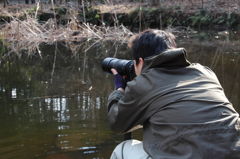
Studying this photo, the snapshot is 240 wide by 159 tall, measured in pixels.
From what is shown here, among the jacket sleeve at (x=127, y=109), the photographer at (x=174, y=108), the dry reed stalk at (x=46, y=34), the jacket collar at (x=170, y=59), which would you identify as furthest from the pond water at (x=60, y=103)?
the dry reed stalk at (x=46, y=34)

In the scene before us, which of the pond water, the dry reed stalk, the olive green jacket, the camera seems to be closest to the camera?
the olive green jacket

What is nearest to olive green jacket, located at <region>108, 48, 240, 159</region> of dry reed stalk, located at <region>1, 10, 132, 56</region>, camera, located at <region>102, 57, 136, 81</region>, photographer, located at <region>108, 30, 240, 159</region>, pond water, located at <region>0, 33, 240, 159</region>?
photographer, located at <region>108, 30, 240, 159</region>

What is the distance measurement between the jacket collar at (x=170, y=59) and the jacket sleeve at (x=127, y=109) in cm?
14

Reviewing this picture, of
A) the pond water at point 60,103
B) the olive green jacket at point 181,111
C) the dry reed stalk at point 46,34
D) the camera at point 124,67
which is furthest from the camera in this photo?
the dry reed stalk at point 46,34

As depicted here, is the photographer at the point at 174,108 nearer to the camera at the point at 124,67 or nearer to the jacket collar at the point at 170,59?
the jacket collar at the point at 170,59

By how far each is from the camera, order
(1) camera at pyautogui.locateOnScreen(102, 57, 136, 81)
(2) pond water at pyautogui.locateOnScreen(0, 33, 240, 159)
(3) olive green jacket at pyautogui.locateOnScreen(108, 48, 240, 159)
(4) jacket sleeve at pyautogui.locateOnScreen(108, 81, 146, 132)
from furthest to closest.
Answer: (2) pond water at pyautogui.locateOnScreen(0, 33, 240, 159)
(1) camera at pyautogui.locateOnScreen(102, 57, 136, 81)
(4) jacket sleeve at pyautogui.locateOnScreen(108, 81, 146, 132)
(3) olive green jacket at pyautogui.locateOnScreen(108, 48, 240, 159)

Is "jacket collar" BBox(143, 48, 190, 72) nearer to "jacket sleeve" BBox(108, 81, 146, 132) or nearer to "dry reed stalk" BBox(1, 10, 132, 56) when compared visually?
"jacket sleeve" BBox(108, 81, 146, 132)

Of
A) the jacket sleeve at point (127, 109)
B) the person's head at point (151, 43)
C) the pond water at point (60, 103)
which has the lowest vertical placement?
the pond water at point (60, 103)

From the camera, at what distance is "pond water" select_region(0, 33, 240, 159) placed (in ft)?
11.0

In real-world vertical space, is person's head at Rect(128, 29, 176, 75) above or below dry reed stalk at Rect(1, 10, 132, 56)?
above

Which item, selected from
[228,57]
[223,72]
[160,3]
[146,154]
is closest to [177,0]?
[160,3]

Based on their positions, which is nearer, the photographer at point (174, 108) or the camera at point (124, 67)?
the photographer at point (174, 108)

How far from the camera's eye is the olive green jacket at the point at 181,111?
1.67m

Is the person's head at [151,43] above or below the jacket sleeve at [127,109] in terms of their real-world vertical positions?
above
